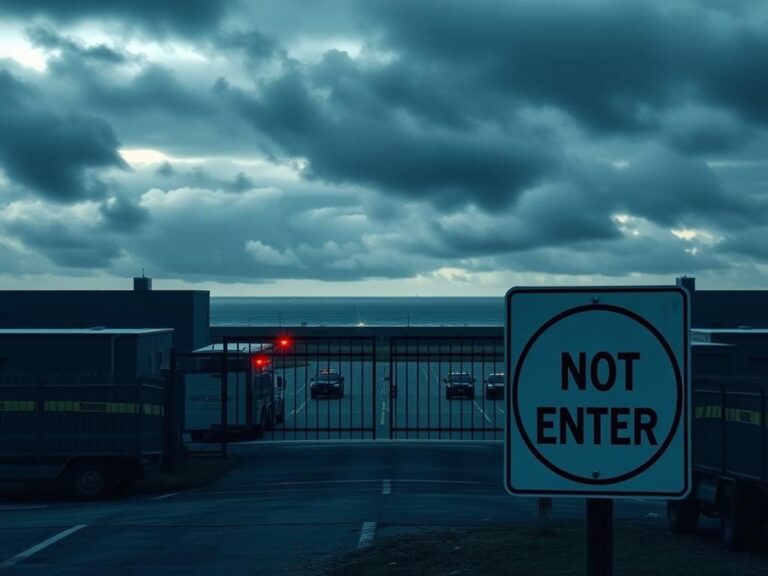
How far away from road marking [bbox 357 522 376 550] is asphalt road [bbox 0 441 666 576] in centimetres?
2

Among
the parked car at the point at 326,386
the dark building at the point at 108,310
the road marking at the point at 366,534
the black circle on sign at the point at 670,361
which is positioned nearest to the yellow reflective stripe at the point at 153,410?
the road marking at the point at 366,534

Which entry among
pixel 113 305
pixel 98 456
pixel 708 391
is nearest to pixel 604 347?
pixel 708 391

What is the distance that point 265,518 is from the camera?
19.0 metres

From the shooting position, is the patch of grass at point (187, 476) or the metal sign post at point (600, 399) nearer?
the metal sign post at point (600, 399)

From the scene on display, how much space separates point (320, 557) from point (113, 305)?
35439 mm

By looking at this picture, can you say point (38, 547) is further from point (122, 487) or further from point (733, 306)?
point (733, 306)

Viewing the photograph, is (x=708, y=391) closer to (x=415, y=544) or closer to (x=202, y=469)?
(x=415, y=544)

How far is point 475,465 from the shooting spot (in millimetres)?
30984

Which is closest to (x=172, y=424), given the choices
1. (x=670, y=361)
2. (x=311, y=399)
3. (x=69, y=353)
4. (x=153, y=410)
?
(x=153, y=410)

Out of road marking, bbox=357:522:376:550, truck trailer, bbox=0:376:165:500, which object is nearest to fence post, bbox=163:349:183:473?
truck trailer, bbox=0:376:165:500

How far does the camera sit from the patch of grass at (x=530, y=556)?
43.8 feet

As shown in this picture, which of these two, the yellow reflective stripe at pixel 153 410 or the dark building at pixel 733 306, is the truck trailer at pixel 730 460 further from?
the dark building at pixel 733 306

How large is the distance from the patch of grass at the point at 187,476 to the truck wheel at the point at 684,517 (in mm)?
13585

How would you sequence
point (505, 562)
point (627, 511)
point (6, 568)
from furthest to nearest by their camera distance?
1. point (627, 511)
2. point (6, 568)
3. point (505, 562)
